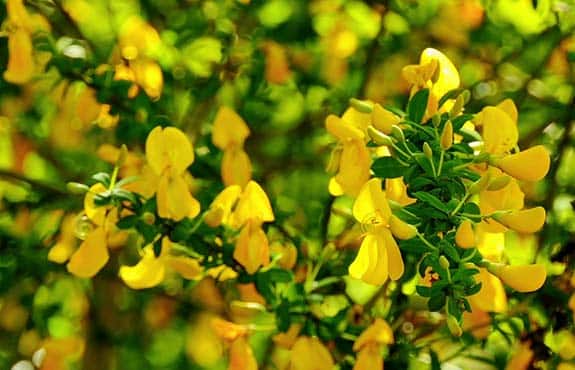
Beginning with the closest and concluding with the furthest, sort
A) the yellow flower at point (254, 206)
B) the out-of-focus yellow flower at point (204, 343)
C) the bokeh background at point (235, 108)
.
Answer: the yellow flower at point (254, 206) → the bokeh background at point (235, 108) → the out-of-focus yellow flower at point (204, 343)

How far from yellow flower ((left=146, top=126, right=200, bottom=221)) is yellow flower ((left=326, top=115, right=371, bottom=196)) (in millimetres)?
137

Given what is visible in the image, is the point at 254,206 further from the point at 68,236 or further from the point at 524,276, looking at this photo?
the point at 68,236

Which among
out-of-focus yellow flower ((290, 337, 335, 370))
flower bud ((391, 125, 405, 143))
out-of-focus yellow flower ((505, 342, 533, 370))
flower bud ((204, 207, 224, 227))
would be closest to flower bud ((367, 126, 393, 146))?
flower bud ((391, 125, 405, 143))

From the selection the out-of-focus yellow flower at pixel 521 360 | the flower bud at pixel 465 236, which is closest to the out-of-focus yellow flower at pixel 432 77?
the flower bud at pixel 465 236

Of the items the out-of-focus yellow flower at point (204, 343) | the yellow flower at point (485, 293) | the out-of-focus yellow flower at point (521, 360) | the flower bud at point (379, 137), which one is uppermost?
the flower bud at point (379, 137)

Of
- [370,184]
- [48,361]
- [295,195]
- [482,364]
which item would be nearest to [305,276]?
[295,195]

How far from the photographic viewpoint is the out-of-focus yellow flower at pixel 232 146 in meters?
1.33

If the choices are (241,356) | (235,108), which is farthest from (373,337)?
(235,108)

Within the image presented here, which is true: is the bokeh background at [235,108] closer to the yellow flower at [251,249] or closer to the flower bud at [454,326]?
the yellow flower at [251,249]

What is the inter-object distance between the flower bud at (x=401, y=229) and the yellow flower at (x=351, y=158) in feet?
0.42

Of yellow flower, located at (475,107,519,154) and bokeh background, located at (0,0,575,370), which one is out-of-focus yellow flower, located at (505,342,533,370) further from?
yellow flower, located at (475,107,519,154)

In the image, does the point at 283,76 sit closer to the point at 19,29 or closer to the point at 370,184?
the point at 19,29

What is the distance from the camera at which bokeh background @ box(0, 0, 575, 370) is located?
1437 mm

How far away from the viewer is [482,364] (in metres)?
1.48
